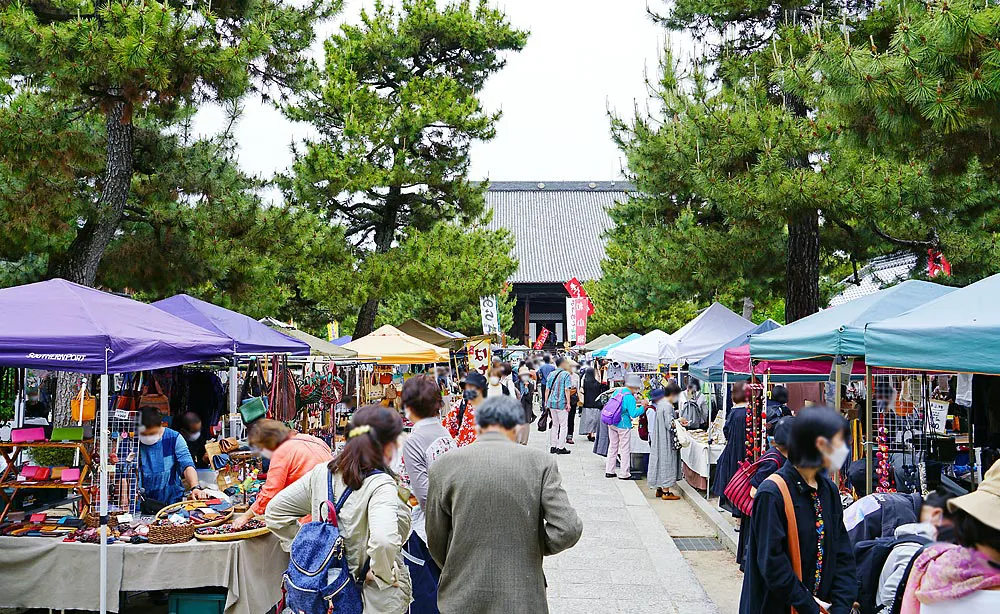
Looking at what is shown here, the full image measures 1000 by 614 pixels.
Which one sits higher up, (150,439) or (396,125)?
(396,125)

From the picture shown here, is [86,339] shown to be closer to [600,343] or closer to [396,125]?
[396,125]

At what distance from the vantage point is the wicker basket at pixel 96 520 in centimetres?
556

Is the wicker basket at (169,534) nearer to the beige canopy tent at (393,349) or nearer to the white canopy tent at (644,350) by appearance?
the beige canopy tent at (393,349)

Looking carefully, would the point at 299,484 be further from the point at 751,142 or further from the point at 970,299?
the point at 751,142

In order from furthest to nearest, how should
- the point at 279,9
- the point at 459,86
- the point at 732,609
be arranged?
the point at 459,86, the point at 279,9, the point at 732,609

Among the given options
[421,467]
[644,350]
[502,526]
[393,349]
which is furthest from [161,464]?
[644,350]

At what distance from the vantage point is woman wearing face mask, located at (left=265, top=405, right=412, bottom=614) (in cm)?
381

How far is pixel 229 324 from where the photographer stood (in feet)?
29.0

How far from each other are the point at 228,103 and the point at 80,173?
2721mm

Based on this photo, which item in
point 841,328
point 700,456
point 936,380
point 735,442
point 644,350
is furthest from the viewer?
point 644,350

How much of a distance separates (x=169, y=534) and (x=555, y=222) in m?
47.6

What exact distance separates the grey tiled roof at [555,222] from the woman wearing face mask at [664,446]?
33932 millimetres

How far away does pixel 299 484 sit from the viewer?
4199 millimetres

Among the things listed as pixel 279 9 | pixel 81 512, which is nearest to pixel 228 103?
pixel 279 9
